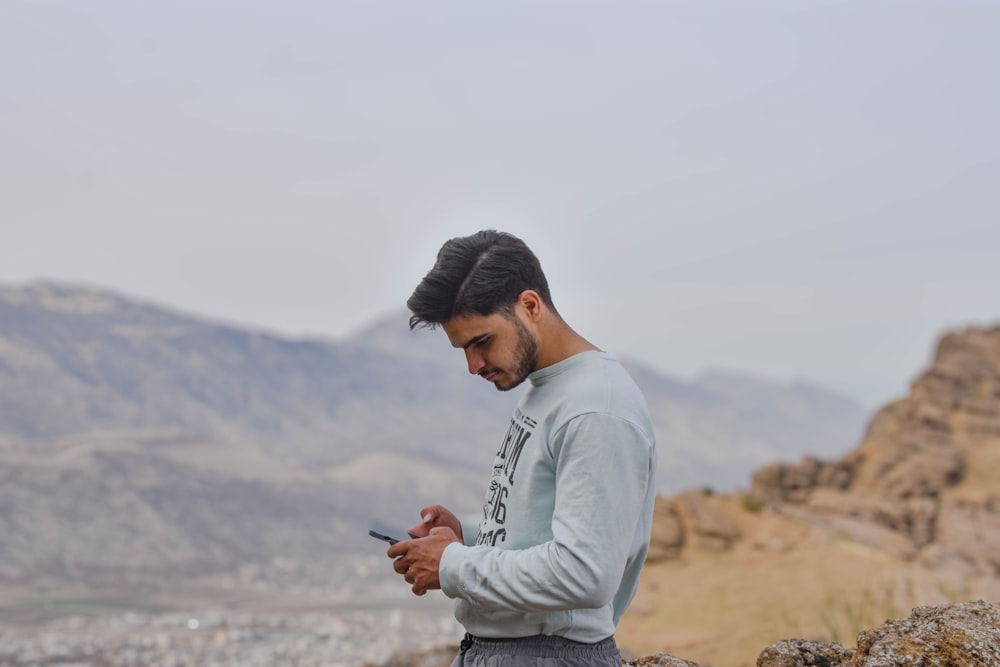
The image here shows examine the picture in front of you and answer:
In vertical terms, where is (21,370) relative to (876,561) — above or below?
below

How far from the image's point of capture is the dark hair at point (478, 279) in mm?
2723

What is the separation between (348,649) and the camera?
4353cm

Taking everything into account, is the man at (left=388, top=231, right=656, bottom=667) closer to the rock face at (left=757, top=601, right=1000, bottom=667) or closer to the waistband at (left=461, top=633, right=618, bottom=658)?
the waistband at (left=461, top=633, right=618, bottom=658)

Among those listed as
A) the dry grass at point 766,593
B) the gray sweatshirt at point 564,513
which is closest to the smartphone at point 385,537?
the gray sweatshirt at point 564,513

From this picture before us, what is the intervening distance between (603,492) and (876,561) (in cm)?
1789

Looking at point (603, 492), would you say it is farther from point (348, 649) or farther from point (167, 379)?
point (167, 379)

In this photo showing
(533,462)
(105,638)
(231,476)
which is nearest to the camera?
(533,462)

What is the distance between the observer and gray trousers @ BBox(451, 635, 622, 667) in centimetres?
268

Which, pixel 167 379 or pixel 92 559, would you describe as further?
pixel 167 379

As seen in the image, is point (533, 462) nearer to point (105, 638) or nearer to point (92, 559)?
point (105, 638)

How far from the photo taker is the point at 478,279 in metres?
2.72

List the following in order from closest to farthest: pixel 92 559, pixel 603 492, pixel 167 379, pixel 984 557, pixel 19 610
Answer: pixel 603 492, pixel 984 557, pixel 19 610, pixel 92 559, pixel 167 379

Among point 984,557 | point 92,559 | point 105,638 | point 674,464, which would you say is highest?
point 984,557

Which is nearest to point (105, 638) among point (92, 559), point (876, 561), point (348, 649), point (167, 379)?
point (348, 649)
